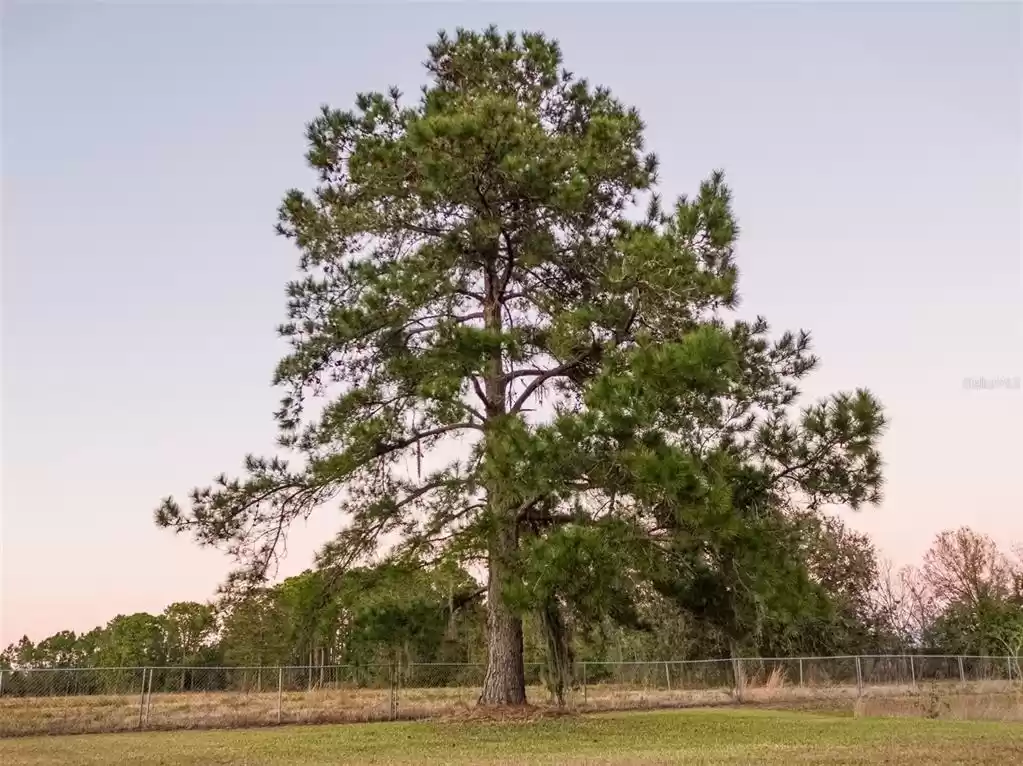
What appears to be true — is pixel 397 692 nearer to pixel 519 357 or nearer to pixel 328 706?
pixel 328 706

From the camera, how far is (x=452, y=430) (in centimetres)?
1440

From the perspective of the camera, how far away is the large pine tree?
10.4m

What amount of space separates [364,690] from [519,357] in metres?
9.89

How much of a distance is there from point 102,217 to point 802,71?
14.5 m

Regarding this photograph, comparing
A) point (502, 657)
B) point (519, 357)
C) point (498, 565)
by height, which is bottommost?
point (502, 657)

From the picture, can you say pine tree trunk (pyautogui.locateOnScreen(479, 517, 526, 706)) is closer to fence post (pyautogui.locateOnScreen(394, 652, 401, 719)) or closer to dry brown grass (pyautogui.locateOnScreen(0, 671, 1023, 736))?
dry brown grass (pyautogui.locateOnScreen(0, 671, 1023, 736))

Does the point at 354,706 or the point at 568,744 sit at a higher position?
the point at 568,744

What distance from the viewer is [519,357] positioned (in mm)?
13438

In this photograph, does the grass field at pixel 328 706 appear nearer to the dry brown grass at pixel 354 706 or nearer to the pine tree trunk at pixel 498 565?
the dry brown grass at pixel 354 706

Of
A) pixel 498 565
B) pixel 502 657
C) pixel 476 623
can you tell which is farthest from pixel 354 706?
pixel 498 565

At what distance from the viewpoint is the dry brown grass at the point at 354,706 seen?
14.7m

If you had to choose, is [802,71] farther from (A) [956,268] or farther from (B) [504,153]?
(B) [504,153]

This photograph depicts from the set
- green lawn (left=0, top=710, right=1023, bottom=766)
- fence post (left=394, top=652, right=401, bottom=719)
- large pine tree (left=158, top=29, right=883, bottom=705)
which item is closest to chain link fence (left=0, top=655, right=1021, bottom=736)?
fence post (left=394, top=652, right=401, bottom=719)

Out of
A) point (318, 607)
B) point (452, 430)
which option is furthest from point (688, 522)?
point (318, 607)
